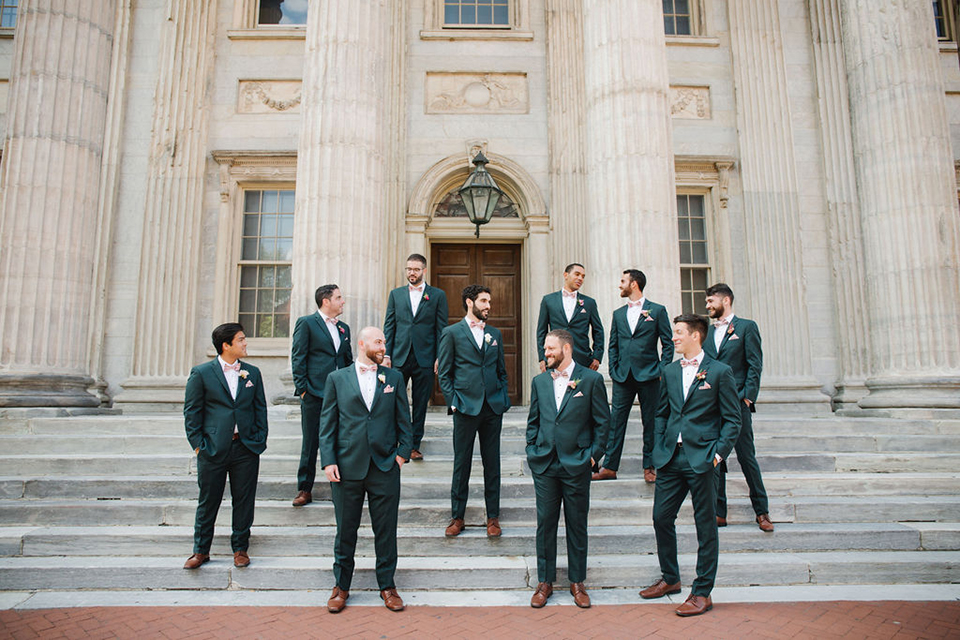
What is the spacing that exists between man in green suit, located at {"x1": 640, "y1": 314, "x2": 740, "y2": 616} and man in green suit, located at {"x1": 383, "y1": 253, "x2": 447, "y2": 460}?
2759mm

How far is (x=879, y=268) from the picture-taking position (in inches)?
375

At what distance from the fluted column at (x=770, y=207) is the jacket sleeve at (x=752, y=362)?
Result: 216 inches

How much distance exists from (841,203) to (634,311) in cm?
749

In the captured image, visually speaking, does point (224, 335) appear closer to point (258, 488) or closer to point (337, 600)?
point (258, 488)

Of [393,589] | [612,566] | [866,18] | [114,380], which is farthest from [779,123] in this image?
[114,380]

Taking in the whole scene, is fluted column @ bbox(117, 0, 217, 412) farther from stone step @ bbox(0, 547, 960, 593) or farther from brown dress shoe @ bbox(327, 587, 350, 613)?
brown dress shoe @ bbox(327, 587, 350, 613)

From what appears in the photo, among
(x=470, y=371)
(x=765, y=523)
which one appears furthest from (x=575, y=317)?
(x=765, y=523)

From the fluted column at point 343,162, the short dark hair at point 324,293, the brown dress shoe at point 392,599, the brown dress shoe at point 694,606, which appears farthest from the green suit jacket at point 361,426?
the fluted column at point 343,162

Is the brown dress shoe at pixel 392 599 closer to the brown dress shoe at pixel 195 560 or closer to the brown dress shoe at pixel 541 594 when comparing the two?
the brown dress shoe at pixel 541 594

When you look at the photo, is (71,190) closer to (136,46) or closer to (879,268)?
(136,46)

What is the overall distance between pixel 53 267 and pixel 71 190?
1168 mm

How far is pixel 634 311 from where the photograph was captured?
640 cm

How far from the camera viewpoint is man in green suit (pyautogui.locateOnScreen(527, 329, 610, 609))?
4.43m

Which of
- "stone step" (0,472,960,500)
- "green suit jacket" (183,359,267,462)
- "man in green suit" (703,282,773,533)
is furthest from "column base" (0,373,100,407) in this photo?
"man in green suit" (703,282,773,533)
